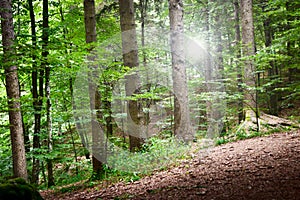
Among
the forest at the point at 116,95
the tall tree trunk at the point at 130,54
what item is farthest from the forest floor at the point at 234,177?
the tall tree trunk at the point at 130,54

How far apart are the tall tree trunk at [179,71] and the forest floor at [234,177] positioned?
2280 mm

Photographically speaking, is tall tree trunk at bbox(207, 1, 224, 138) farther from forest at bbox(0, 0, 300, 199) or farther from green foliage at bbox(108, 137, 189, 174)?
green foliage at bbox(108, 137, 189, 174)

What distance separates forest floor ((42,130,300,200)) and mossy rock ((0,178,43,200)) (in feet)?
5.11

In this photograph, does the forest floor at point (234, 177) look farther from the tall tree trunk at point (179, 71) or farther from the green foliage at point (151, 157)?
the tall tree trunk at point (179, 71)

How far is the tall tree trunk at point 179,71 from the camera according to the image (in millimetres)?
8352

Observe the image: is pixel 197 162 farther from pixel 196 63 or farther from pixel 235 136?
pixel 196 63

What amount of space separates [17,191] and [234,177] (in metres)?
3.47

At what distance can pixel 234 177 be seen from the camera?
4289 mm

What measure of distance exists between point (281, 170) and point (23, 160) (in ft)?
20.7

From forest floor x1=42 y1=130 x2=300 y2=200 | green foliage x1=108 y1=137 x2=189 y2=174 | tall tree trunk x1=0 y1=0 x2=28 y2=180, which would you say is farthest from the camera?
green foliage x1=108 y1=137 x2=189 y2=174

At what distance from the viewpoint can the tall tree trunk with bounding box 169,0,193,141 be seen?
8352mm

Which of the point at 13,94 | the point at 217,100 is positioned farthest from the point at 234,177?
Result: the point at 217,100

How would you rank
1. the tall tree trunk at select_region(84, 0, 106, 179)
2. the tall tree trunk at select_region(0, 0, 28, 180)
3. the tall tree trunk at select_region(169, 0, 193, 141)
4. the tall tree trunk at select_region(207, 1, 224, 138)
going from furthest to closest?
the tall tree trunk at select_region(207, 1, 224, 138)
the tall tree trunk at select_region(169, 0, 193, 141)
the tall tree trunk at select_region(84, 0, 106, 179)
the tall tree trunk at select_region(0, 0, 28, 180)

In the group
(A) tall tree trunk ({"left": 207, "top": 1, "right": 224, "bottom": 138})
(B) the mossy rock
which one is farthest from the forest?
(A) tall tree trunk ({"left": 207, "top": 1, "right": 224, "bottom": 138})
